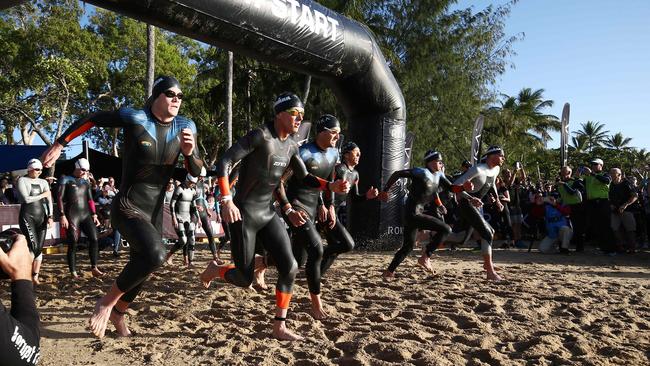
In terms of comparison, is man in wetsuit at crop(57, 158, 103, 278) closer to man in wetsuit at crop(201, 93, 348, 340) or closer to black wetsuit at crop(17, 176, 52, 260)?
black wetsuit at crop(17, 176, 52, 260)

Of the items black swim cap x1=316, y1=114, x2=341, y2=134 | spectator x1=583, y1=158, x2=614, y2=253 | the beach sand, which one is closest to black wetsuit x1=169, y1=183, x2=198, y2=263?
the beach sand

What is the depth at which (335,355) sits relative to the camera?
3996mm

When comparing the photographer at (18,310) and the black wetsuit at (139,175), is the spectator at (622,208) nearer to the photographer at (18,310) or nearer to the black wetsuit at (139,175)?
the black wetsuit at (139,175)

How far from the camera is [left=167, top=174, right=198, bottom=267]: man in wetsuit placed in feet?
31.1

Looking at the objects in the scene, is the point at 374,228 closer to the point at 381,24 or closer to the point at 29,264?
the point at 29,264

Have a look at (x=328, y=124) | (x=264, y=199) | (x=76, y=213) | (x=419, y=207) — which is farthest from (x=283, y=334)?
(x=76, y=213)

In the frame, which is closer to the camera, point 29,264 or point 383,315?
point 29,264

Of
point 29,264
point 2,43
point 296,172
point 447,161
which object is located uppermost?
point 2,43

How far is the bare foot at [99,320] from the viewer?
14.2 ft

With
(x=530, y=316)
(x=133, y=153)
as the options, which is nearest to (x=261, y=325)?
(x=133, y=153)

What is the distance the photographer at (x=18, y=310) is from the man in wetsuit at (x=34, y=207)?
6.19 m

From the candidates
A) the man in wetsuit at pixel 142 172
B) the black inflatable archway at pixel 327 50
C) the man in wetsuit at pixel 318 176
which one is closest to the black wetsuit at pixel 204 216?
the black inflatable archway at pixel 327 50

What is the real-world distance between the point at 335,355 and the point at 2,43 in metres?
23.1

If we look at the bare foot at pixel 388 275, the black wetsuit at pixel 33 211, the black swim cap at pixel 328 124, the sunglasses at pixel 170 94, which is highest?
the black swim cap at pixel 328 124
